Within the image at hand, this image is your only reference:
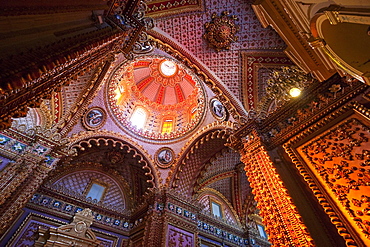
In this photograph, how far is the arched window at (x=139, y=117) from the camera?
482 inches

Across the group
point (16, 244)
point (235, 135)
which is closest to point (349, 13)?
point (235, 135)

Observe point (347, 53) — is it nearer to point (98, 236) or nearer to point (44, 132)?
point (44, 132)

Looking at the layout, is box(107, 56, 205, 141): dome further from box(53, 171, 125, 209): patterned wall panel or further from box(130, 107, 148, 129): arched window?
box(53, 171, 125, 209): patterned wall panel

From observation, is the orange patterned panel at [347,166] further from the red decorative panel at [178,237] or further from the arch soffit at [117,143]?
the arch soffit at [117,143]

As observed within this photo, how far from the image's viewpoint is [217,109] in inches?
384

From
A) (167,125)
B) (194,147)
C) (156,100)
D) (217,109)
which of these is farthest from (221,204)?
(156,100)

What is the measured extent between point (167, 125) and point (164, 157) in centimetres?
290

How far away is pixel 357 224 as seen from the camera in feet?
9.55

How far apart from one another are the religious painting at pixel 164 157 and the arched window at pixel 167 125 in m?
1.88

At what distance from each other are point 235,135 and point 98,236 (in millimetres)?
7432

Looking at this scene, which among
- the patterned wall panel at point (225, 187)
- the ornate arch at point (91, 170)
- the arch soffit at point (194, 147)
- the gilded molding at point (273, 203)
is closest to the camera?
the gilded molding at point (273, 203)

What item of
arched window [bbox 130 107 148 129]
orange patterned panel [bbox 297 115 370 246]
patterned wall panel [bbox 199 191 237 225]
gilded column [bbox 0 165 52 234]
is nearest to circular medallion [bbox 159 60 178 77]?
arched window [bbox 130 107 148 129]

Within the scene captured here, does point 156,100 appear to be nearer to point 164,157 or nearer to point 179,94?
point 179,94

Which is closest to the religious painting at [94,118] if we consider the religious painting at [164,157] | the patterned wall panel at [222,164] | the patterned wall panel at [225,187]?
the religious painting at [164,157]
